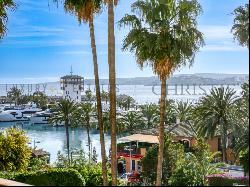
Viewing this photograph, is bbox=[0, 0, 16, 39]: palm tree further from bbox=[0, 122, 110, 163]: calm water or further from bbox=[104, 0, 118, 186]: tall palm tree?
bbox=[0, 122, 110, 163]: calm water

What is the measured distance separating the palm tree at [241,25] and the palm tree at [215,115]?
22.7 metres

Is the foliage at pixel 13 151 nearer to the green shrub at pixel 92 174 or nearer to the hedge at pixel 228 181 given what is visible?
the green shrub at pixel 92 174

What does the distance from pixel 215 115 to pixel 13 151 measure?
53.7ft

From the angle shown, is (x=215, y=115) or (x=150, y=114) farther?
(x=150, y=114)

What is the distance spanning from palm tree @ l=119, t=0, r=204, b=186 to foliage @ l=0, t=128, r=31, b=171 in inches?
501

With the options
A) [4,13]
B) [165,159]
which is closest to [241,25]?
[4,13]

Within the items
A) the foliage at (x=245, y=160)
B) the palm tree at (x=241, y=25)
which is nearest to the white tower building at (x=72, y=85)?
the palm tree at (x=241, y=25)

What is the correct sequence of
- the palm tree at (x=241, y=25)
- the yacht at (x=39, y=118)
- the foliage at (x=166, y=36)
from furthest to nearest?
1. the yacht at (x=39, y=118)
2. the foliage at (x=166, y=36)
3. the palm tree at (x=241, y=25)

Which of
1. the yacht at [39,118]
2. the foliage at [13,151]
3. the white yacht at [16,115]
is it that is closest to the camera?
the foliage at [13,151]

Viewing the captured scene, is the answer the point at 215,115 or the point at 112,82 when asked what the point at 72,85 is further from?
the point at 112,82

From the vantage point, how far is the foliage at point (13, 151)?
24.2m

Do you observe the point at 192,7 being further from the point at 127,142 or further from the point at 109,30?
the point at 127,142

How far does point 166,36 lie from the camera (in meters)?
13.5

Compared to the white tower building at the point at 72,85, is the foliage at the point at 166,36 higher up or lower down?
higher up
